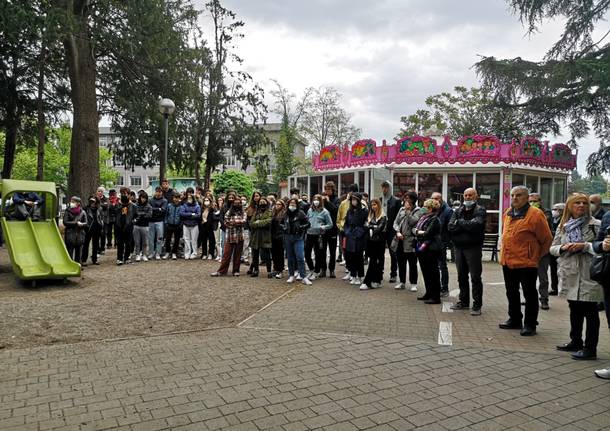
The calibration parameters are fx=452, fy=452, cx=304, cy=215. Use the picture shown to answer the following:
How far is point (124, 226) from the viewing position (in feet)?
36.3

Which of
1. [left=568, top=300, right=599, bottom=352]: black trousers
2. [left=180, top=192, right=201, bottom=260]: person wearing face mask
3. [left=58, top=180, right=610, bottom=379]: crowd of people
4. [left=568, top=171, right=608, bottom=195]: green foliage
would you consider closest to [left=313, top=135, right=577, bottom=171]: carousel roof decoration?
[left=568, top=171, right=608, bottom=195]: green foliage

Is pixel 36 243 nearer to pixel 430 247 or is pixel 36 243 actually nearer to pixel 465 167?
pixel 430 247

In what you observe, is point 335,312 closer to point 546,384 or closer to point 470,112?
point 546,384

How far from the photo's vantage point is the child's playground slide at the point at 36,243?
27.3ft

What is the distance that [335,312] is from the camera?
6676 millimetres

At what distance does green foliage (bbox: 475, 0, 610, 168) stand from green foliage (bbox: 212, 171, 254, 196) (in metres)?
23.7

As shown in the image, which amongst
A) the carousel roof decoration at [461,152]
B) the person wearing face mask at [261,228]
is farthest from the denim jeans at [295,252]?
the carousel roof decoration at [461,152]

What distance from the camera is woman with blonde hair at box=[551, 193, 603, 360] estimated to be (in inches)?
194

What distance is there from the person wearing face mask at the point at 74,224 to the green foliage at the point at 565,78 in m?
18.2

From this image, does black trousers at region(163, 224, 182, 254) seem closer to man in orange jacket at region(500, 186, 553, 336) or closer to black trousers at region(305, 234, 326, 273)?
black trousers at region(305, 234, 326, 273)

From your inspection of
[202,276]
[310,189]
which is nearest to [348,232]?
[202,276]

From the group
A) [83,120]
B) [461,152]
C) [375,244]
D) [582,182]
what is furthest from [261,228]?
[582,182]

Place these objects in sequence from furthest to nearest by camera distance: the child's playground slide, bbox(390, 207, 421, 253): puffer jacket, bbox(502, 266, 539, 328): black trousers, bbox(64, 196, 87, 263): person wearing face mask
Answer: bbox(64, 196, 87, 263): person wearing face mask
the child's playground slide
bbox(390, 207, 421, 253): puffer jacket
bbox(502, 266, 539, 328): black trousers

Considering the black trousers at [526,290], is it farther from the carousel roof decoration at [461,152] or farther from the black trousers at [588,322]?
the carousel roof decoration at [461,152]
